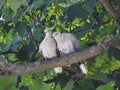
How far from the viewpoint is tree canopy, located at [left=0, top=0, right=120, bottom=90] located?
1.86m

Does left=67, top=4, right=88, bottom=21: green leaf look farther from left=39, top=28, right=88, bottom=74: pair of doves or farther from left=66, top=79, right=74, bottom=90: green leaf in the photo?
left=66, top=79, right=74, bottom=90: green leaf

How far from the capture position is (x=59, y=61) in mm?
1871

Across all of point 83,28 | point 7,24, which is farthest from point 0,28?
point 83,28

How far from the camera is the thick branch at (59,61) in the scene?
1.82 meters

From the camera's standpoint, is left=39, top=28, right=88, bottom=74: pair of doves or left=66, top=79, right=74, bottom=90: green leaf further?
left=66, top=79, right=74, bottom=90: green leaf

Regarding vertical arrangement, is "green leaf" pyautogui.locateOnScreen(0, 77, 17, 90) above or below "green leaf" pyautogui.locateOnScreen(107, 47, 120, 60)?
below

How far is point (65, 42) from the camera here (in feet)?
6.92

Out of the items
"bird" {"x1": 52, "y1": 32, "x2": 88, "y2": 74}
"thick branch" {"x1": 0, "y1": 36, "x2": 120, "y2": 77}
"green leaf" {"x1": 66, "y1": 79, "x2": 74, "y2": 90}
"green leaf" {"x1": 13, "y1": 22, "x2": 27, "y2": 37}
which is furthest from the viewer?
"green leaf" {"x1": 13, "y1": 22, "x2": 27, "y2": 37}

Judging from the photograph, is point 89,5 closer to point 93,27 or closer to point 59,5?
point 59,5

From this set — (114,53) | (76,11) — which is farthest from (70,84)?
(76,11)

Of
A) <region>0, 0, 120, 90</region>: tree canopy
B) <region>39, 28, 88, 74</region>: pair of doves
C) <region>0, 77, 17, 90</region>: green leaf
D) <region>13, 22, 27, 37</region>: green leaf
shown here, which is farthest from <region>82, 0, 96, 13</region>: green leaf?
<region>0, 77, 17, 90</region>: green leaf

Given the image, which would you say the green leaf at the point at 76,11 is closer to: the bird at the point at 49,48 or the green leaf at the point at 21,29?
the bird at the point at 49,48

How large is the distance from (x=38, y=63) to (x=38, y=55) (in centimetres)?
68

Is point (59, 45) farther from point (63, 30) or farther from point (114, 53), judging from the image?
point (63, 30)
